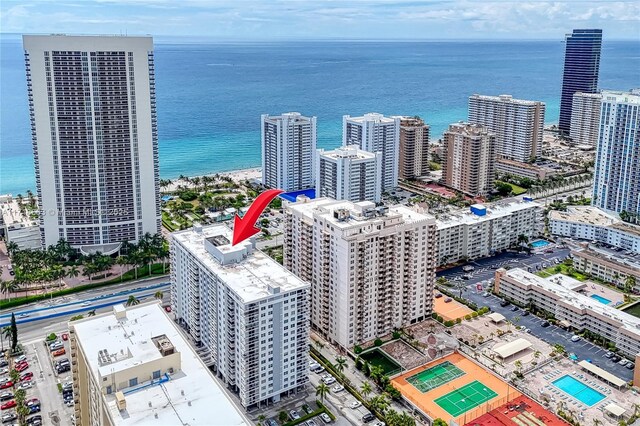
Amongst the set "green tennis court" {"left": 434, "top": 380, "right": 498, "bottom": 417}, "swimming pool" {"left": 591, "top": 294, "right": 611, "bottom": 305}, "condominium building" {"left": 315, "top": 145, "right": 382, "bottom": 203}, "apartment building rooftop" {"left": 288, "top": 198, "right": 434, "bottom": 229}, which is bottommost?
"green tennis court" {"left": 434, "top": 380, "right": 498, "bottom": 417}

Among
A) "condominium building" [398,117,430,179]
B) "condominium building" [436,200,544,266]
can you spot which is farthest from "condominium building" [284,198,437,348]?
"condominium building" [398,117,430,179]

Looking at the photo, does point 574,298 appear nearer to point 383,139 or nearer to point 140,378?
point 140,378

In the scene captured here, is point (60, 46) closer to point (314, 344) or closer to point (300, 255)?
point (300, 255)

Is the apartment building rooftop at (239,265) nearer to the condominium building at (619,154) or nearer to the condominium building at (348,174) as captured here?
the condominium building at (348,174)

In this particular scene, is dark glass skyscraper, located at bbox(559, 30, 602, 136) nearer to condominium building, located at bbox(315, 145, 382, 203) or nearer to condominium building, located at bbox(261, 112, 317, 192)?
condominium building, located at bbox(261, 112, 317, 192)

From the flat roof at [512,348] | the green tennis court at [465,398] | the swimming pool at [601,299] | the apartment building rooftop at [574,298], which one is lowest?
the green tennis court at [465,398]

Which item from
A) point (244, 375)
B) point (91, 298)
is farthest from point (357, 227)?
point (91, 298)

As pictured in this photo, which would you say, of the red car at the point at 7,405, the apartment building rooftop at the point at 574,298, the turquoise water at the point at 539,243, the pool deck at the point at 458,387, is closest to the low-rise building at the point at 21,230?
the red car at the point at 7,405
